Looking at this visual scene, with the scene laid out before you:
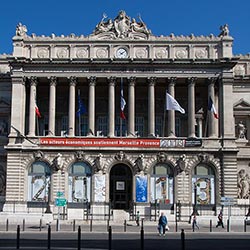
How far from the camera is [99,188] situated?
5828 centimetres

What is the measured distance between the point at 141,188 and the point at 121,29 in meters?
19.0

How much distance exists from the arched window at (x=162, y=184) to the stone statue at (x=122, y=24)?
16.2m

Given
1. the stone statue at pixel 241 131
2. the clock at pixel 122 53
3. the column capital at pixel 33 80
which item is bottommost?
the stone statue at pixel 241 131

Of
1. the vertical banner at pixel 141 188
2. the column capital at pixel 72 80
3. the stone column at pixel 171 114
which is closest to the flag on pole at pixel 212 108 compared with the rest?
the stone column at pixel 171 114

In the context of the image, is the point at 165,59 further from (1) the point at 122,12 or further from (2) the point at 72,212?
(2) the point at 72,212

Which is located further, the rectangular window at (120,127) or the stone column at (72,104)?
the rectangular window at (120,127)

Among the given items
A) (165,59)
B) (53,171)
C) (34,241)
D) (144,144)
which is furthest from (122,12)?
(34,241)

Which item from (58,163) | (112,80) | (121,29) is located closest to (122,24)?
(121,29)

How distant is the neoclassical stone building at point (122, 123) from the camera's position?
5838 cm

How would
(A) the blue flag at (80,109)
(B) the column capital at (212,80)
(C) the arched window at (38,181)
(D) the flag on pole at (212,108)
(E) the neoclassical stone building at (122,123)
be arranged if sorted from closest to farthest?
(D) the flag on pole at (212,108), (E) the neoclassical stone building at (122,123), (C) the arched window at (38,181), (A) the blue flag at (80,109), (B) the column capital at (212,80)

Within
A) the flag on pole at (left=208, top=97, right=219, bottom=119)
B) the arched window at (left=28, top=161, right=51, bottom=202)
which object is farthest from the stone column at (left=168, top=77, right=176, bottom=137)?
the arched window at (left=28, top=161, right=51, bottom=202)

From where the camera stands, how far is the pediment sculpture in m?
62.2

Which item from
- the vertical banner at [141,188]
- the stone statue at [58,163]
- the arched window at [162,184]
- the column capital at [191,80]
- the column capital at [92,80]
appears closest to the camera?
the vertical banner at [141,188]

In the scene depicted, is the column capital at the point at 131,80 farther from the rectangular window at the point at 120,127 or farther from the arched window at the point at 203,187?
the arched window at the point at 203,187
